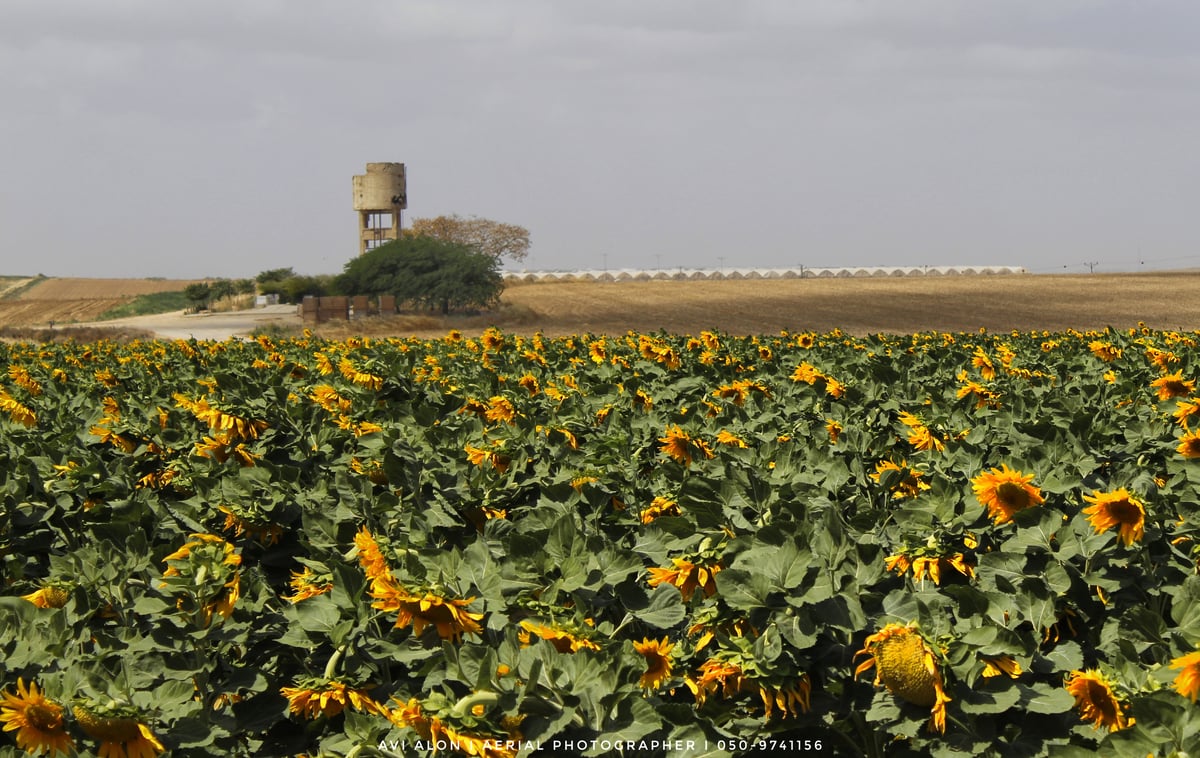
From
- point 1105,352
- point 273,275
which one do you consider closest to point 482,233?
point 273,275

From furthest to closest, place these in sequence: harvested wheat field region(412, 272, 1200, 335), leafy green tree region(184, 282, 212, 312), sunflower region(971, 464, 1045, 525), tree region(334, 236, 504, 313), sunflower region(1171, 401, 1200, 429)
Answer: leafy green tree region(184, 282, 212, 312)
tree region(334, 236, 504, 313)
harvested wheat field region(412, 272, 1200, 335)
sunflower region(1171, 401, 1200, 429)
sunflower region(971, 464, 1045, 525)

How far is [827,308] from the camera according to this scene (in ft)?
207

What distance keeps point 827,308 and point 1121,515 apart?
61.3m

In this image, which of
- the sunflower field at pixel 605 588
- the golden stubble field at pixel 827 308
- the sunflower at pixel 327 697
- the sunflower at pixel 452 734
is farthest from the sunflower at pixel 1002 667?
the golden stubble field at pixel 827 308

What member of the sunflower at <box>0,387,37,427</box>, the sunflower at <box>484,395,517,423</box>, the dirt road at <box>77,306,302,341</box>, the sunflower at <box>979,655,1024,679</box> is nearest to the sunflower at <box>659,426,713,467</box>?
the sunflower at <box>484,395,517,423</box>

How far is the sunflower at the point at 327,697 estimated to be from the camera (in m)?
2.76

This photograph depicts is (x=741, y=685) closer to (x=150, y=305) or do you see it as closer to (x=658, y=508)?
(x=658, y=508)

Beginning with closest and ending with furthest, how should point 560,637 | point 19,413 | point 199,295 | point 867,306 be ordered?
point 560,637 → point 19,413 → point 867,306 → point 199,295

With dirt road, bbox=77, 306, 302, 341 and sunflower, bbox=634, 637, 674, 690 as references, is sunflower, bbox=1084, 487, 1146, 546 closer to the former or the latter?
sunflower, bbox=634, 637, 674, 690

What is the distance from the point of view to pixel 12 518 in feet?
14.4

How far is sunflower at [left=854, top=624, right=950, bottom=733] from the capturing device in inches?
94.7

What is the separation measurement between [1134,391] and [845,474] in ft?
12.8

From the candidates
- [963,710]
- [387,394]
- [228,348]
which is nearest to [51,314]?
[228,348]

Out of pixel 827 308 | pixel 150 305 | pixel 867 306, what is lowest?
pixel 827 308
